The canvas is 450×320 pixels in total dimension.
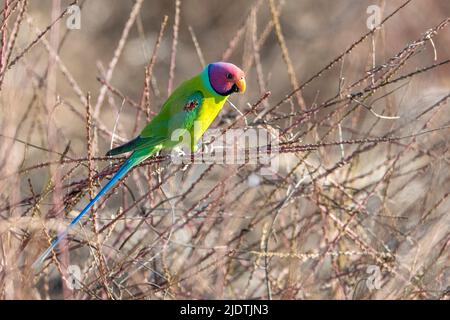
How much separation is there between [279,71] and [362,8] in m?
1.28

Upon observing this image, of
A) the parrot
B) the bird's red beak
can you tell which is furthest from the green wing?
the bird's red beak

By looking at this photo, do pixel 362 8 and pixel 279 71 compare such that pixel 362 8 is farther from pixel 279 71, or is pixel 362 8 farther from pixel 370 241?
pixel 370 241

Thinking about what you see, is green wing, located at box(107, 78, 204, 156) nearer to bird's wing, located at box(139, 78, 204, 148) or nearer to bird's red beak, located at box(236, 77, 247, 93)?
bird's wing, located at box(139, 78, 204, 148)

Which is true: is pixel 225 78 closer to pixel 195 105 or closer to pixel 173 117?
pixel 195 105

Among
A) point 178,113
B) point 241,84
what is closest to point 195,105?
point 178,113

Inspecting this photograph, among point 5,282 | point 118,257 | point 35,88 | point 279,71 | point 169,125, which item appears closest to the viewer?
point 5,282

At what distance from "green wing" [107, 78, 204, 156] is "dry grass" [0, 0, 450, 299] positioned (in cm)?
10

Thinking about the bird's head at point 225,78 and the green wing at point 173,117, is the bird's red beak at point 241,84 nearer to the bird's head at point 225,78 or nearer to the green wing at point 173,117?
the bird's head at point 225,78

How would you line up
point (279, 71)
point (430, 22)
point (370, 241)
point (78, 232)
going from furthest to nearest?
point (279, 71) < point (430, 22) < point (370, 241) < point (78, 232)

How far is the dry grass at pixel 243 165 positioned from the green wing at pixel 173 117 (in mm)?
96

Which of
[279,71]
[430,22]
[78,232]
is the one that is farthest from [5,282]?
[279,71]

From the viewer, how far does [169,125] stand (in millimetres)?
3006

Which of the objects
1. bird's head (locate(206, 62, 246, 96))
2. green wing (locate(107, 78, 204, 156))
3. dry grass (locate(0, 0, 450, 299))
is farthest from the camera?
bird's head (locate(206, 62, 246, 96))

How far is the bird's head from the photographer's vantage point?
3.05m
